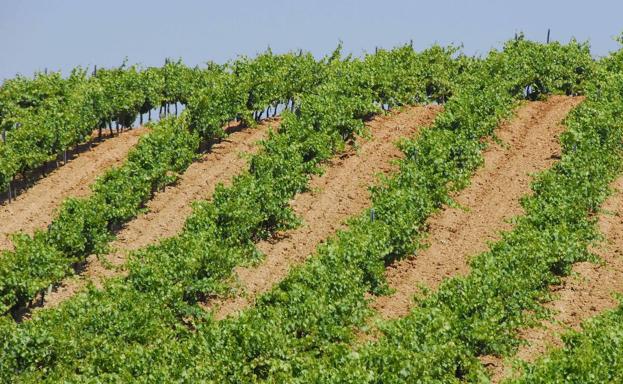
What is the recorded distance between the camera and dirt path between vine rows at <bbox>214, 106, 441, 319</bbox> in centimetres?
3134

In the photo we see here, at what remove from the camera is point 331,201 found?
36312 millimetres

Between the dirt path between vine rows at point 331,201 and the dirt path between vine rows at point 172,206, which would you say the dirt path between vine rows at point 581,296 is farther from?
the dirt path between vine rows at point 172,206

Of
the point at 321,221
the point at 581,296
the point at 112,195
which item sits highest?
the point at 112,195

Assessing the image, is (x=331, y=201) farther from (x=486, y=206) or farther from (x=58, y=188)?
(x=58, y=188)

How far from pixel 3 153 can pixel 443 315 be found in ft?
66.3

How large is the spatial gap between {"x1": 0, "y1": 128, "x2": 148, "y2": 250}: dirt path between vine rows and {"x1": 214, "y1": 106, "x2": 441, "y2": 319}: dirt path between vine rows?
8178 millimetres

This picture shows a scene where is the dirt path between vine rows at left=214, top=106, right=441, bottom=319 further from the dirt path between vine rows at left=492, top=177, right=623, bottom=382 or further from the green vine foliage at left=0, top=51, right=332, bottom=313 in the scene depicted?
the dirt path between vine rows at left=492, top=177, right=623, bottom=382

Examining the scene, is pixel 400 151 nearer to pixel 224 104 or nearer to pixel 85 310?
pixel 224 104

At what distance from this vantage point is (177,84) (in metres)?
47.5

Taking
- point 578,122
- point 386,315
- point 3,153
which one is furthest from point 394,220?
point 3,153

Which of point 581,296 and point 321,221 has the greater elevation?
point 321,221

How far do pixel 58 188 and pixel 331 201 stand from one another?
10.4m

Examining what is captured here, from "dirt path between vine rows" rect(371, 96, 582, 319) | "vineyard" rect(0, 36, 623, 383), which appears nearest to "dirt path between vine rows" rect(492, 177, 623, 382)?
"vineyard" rect(0, 36, 623, 383)

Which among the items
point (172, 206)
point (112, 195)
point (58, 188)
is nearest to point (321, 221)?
point (172, 206)
